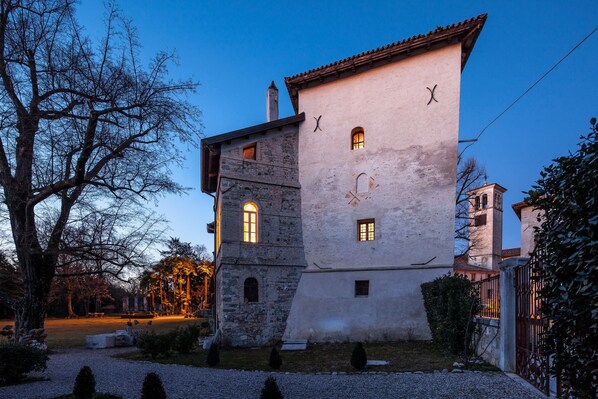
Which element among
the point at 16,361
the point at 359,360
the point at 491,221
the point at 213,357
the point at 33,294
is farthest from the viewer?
the point at 491,221

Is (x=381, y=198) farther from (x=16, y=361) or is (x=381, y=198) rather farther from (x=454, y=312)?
(x=16, y=361)

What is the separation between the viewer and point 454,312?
10.4 meters

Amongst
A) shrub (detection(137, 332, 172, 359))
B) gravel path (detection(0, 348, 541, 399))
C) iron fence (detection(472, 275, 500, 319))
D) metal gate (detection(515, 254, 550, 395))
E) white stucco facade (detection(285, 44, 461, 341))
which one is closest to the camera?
metal gate (detection(515, 254, 550, 395))

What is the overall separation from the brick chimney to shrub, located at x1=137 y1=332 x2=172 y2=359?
34.0 feet

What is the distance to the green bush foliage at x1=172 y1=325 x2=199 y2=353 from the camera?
12.3m

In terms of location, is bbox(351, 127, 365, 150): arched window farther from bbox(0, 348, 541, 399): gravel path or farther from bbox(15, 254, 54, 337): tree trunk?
bbox(15, 254, 54, 337): tree trunk

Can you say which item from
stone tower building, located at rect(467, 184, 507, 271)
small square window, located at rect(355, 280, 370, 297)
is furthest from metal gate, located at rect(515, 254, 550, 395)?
stone tower building, located at rect(467, 184, 507, 271)

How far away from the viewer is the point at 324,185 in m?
15.5

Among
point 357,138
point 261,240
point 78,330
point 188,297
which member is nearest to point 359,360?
point 261,240

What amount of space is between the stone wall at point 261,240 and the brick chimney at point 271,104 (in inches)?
95.4

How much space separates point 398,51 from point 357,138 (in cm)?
341

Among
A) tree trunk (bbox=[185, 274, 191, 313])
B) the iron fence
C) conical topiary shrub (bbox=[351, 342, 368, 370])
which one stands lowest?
tree trunk (bbox=[185, 274, 191, 313])

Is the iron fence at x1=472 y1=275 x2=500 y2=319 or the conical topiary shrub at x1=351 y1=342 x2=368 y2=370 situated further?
the conical topiary shrub at x1=351 y1=342 x2=368 y2=370

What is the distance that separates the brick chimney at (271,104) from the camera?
1812 cm
